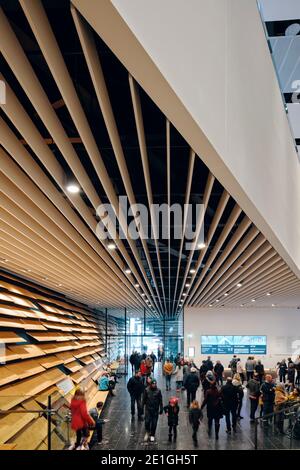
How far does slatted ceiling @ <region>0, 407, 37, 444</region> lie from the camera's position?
5.75 metres

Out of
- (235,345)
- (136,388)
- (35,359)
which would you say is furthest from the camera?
(235,345)

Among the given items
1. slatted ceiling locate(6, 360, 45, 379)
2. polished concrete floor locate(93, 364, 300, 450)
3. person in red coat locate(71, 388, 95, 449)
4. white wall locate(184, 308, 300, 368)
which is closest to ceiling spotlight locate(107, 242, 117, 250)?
person in red coat locate(71, 388, 95, 449)

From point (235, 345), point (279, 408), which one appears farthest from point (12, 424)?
point (235, 345)

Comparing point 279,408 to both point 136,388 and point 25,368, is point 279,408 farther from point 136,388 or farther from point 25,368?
point 25,368

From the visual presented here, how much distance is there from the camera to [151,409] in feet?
28.8

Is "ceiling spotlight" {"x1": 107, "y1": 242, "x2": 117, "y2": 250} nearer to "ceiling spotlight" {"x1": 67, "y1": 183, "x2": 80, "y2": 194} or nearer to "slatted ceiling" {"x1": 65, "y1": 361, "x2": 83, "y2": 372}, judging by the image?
"ceiling spotlight" {"x1": 67, "y1": 183, "x2": 80, "y2": 194}

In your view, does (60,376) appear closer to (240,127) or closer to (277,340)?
(240,127)

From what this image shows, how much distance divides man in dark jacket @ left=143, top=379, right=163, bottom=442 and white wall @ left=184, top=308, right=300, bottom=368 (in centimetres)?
1367

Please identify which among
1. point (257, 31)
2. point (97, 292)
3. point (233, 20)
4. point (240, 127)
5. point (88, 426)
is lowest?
point (88, 426)

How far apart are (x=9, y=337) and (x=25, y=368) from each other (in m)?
0.88

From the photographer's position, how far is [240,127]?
4430mm

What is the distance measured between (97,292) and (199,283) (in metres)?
3.53

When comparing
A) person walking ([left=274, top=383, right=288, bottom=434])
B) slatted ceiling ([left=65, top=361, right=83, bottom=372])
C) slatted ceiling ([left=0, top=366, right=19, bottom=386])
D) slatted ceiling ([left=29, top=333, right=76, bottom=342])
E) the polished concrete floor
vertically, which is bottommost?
the polished concrete floor
